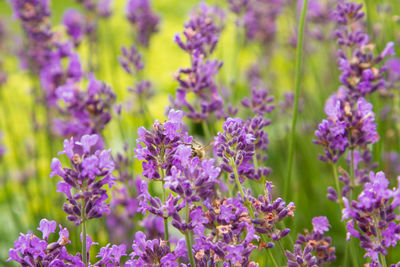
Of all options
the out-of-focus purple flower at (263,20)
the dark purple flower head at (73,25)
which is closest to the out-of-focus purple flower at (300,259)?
the dark purple flower head at (73,25)

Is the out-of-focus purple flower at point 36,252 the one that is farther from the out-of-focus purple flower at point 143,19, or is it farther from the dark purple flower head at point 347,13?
the out-of-focus purple flower at point 143,19

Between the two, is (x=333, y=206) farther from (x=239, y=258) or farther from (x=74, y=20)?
(x=74, y=20)

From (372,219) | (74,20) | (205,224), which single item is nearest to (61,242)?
(205,224)

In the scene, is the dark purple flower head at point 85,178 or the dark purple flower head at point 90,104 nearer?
the dark purple flower head at point 85,178

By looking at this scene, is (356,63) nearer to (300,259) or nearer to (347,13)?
(347,13)

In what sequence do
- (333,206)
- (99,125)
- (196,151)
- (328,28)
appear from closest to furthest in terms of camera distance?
(196,151), (99,125), (333,206), (328,28)

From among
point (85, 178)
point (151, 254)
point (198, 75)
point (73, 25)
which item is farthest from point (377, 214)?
point (73, 25)
